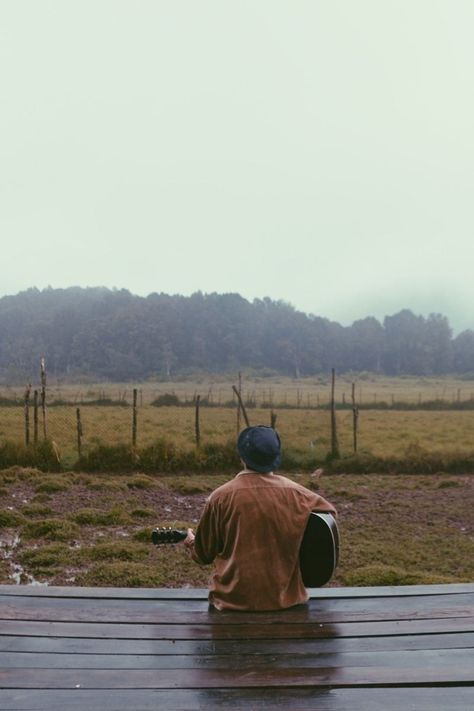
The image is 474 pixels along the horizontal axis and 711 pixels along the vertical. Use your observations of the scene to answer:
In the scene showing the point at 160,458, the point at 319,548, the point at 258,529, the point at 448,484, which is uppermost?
the point at 258,529

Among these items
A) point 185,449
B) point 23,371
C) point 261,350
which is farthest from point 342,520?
point 261,350

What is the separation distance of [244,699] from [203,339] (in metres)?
114

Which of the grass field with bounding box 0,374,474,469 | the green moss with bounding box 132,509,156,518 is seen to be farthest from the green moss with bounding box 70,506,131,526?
the grass field with bounding box 0,374,474,469

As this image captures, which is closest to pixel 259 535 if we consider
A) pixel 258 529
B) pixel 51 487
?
pixel 258 529

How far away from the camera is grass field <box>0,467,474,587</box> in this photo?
7.36 m

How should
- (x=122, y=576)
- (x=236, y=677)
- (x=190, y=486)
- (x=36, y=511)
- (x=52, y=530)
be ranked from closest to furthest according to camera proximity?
(x=236, y=677) < (x=122, y=576) < (x=52, y=530) < (x=36, y=511) < (x=190, y=486)

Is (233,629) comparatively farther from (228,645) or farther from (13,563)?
(13,563)

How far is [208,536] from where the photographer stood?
3.52m

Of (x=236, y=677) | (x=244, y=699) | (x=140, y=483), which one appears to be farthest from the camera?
(x=140, y=483)

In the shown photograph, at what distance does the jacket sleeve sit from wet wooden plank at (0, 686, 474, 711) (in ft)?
3.13

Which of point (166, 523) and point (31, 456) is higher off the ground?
point (31, 456)

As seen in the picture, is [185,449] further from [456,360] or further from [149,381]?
[456,360]

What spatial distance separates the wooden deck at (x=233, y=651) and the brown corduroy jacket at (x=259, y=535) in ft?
0.34

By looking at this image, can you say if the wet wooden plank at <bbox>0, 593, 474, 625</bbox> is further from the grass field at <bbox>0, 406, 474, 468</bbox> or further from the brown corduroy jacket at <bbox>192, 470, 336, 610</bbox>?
the grass field at <bbox>0, 406, 474, 468</bbox>
